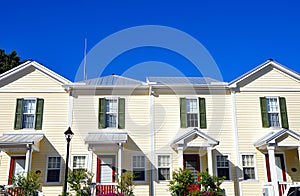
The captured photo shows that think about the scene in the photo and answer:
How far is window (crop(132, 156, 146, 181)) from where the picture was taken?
16.5m

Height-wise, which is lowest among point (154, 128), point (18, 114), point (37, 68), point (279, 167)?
point (279, 167)

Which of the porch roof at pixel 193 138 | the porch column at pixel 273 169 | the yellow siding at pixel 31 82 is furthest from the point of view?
the yellow siding at pixel 31 82

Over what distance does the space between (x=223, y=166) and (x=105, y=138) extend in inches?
245

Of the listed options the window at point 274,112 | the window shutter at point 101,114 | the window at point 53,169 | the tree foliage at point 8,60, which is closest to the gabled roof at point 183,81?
the window at point 274,112

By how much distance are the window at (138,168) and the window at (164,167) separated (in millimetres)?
811

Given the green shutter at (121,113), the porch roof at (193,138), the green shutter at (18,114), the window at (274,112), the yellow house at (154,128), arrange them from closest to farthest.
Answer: the porch roof at (193,138)
the yellow house at (154,128)
the green shutter at (18,114)
the green shutter at (121,113)
the window at (274,112)

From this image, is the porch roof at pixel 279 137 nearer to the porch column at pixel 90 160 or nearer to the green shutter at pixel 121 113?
the green shutter at pixel 121 113

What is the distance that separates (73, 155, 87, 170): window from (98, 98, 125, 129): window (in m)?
1.83

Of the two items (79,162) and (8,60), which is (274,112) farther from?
(8,60)

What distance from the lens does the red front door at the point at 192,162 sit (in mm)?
16484

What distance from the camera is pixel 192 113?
57.7ft

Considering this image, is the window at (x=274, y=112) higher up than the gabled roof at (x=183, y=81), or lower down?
lower down

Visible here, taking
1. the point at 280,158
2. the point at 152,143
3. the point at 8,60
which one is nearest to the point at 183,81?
the point at 152,143

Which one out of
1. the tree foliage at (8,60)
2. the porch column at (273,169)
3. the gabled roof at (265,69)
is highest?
the tree foliage at (8,60)
